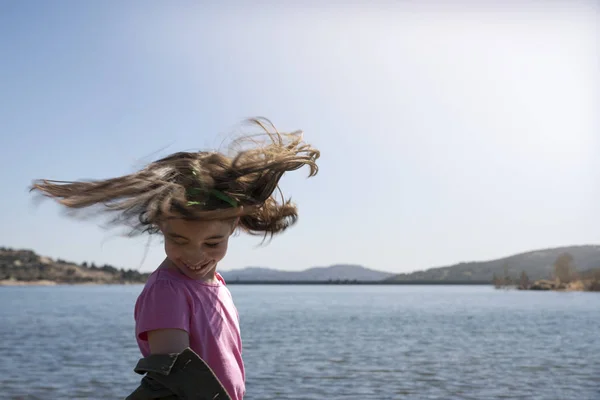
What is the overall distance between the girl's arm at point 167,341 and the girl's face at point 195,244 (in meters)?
0.23

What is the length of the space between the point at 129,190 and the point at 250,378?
41.0ft

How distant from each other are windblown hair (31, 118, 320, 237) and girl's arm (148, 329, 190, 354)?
309 millimetres

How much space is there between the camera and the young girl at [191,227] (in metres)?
2.11

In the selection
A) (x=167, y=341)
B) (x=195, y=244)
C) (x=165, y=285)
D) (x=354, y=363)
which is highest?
(x=195, y=244)

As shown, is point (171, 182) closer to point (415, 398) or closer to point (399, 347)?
point (415, 398)

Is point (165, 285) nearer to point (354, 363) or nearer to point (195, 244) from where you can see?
point (195, 244)

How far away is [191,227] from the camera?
2207 mm

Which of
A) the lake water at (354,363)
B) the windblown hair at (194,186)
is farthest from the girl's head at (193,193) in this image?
the lake water at (354,363)

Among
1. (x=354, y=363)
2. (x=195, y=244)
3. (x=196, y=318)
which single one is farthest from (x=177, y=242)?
(x=354, y=363)

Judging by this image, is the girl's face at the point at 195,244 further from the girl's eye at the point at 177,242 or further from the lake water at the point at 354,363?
the lake water at the point at 354,363

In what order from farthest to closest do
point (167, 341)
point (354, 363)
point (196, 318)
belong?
point (354, 363) → point (196, 318) → point (167, 341)

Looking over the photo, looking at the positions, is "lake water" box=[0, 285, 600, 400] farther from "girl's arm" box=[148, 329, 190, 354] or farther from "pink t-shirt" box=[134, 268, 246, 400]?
"girl's arm" box=[148, 329, 190, 354]

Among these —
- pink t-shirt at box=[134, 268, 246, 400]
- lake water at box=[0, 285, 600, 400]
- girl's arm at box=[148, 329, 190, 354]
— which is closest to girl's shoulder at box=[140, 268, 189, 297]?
pink t-shirt at box=[134, 268, 246, 400]

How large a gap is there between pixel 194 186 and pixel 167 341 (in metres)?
0.44
